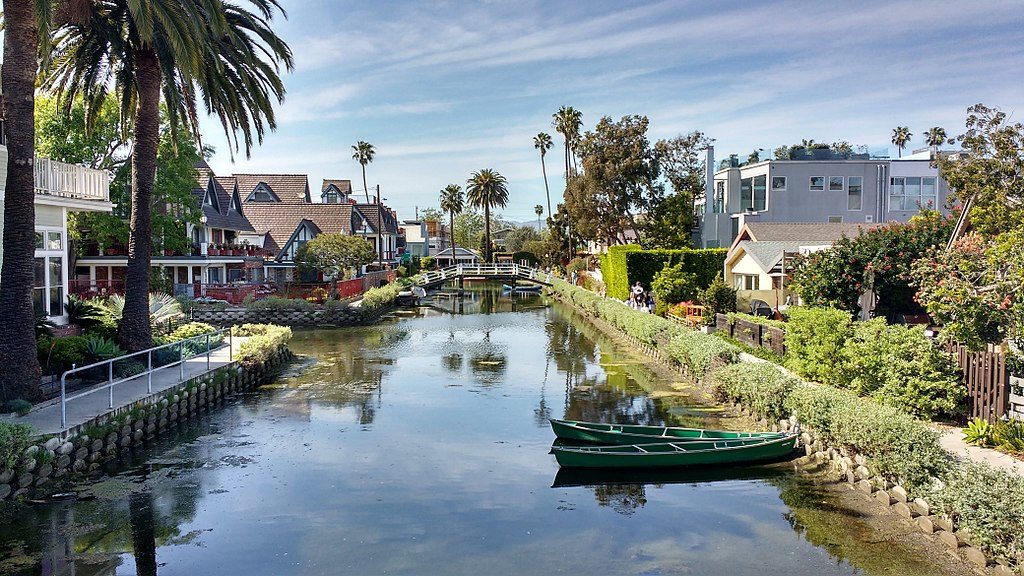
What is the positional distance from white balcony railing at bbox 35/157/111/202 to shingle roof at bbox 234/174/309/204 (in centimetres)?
5800

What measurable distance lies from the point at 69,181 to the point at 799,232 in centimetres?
3860

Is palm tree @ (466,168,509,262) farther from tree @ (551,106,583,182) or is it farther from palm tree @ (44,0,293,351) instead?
palm tree @ (44,0,293,351)

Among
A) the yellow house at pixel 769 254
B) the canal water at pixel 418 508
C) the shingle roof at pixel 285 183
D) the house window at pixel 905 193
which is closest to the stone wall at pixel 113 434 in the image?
the canal water at pixel 418 508

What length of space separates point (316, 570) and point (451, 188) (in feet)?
347

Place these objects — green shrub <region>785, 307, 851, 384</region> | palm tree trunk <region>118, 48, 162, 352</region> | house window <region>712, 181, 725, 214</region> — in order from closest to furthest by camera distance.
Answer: green shrub <region>785, 307, 851, 384</region>, palm tree trunk <region>118, 48, 162, 352</region>, house window <region>712, 181, 725, 214</region>

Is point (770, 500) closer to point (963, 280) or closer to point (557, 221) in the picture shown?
point (963, 280)

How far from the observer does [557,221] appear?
3524 inches

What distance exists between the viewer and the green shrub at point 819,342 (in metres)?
19.6

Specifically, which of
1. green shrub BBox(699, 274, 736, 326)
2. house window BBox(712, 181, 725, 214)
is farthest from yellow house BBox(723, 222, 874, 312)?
house window BBox(712, 181, 725, 214)

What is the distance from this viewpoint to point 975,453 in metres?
13.4

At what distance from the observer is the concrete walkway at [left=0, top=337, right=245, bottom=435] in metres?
15.6

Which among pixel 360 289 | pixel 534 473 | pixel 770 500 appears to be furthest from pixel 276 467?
pixel 360 289

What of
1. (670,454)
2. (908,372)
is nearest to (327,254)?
(670,454)

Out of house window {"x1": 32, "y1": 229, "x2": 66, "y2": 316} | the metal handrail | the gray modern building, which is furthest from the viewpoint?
the gray modern building
